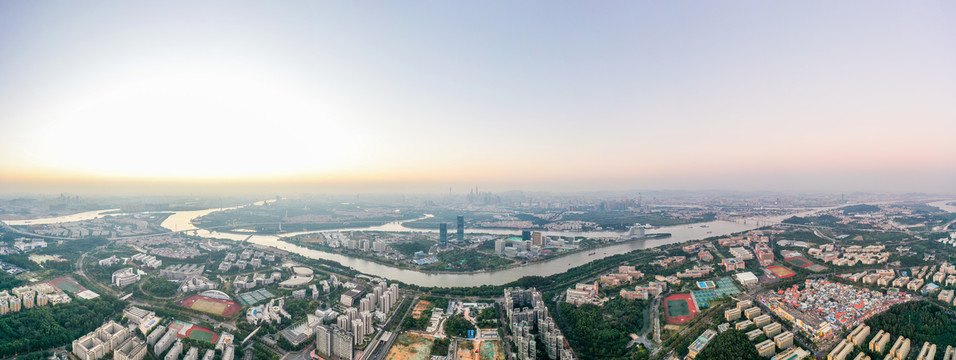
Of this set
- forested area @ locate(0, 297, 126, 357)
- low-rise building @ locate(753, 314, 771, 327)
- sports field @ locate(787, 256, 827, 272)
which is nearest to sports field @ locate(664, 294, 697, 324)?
low-rise building @ locate(753, 314, 771, 327)

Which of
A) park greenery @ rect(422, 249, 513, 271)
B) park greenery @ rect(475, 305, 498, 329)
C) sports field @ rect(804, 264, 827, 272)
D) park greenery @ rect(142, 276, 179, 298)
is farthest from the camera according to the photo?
A: park greenery @ rect(422, 249, 513, 271)

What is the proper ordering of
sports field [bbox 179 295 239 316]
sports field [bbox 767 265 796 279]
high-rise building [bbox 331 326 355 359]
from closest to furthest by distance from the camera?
1. high-rise building [bbox 331 326 355 359]
2. sports field [bbox 179 295 239 316]
3. sports field [bbox 767 265 796 279]

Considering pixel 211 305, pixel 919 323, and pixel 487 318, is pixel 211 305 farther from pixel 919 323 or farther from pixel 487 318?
pixel 919 323

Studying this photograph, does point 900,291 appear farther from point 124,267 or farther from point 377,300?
point 124,267

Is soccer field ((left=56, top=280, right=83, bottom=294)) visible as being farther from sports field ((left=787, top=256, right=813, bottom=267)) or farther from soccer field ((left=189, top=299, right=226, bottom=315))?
sports field ((left=787, top=256, right=813, bottom=267))

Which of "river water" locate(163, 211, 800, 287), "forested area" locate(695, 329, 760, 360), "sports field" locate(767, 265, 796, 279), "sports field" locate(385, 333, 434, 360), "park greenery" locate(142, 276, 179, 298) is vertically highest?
"forested area" locate(695, 329, 760, 360)

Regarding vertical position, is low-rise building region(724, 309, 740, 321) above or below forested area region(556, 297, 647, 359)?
above

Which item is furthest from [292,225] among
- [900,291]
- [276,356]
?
[900,291]
